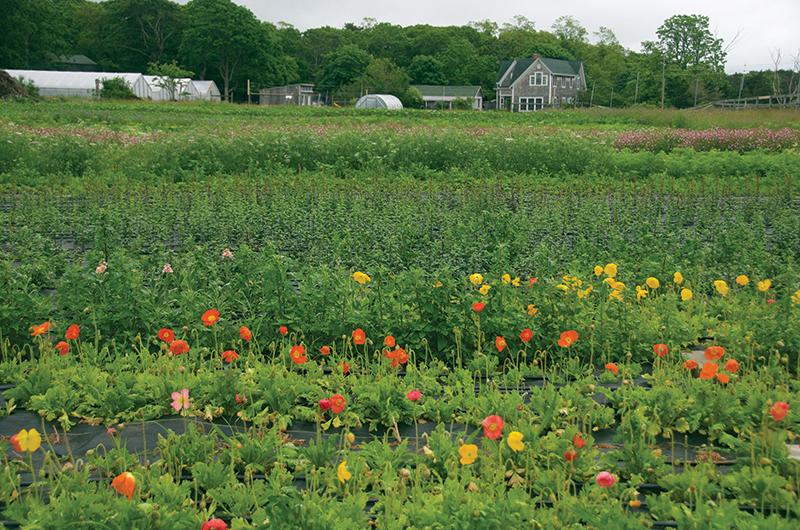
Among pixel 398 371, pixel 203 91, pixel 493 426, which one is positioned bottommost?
pixel 398 371

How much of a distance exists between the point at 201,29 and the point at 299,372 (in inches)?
2737

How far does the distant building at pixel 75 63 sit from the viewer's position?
6755cm

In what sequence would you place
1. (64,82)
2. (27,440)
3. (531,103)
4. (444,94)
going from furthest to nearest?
(531,103), (444,94), (64,82), (27,440)

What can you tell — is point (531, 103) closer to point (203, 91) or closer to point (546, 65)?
point (546, 65)

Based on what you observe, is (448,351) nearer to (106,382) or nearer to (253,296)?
(253,296)

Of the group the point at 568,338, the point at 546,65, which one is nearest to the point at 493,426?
the point at 568,338

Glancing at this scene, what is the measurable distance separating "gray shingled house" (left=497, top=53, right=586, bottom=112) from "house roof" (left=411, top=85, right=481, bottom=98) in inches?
119

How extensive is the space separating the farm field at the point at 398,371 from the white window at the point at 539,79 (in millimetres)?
64857

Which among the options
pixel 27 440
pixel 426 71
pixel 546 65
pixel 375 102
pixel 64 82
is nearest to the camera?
pixel 27 440

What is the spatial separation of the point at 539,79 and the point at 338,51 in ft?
63.4

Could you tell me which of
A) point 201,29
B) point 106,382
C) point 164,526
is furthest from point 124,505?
point 201,29

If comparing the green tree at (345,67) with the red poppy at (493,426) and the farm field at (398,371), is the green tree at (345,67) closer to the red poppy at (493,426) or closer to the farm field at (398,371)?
the farm field at (398,371)

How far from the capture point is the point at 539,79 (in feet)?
233

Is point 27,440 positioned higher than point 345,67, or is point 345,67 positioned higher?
point 345,67
